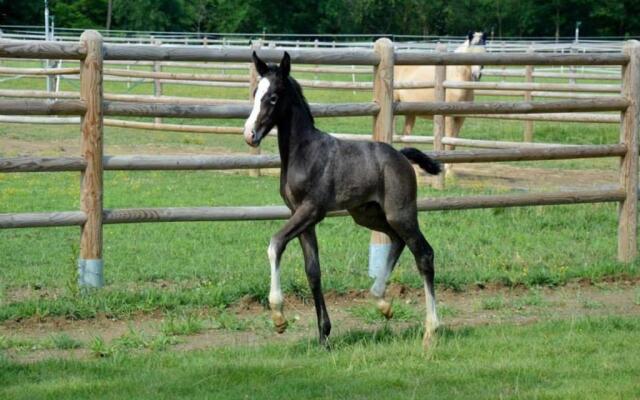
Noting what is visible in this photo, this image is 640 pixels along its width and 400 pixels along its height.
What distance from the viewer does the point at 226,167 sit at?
8.50m

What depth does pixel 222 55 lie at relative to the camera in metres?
8.45

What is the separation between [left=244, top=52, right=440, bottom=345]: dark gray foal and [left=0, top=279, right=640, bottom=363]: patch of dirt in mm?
640

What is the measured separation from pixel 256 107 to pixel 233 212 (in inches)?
81.4

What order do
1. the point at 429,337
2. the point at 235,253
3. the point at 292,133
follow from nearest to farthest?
the point at 429,337 → the point at 292,133 → the point at 235,253

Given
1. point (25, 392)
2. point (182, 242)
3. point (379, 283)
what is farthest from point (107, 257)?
point (25, 392)

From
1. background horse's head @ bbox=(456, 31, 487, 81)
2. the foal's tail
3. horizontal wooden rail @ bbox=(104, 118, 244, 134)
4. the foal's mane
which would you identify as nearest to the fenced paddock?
the foal's tail

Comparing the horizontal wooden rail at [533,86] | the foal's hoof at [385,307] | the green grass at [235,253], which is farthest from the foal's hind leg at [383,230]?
the horizontal wooden rail at [533,86]

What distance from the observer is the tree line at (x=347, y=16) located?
61.2 m

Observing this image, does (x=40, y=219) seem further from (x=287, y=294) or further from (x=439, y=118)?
(x=439, y=118)

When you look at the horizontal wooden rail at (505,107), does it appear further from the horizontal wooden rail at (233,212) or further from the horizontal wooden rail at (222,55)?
the horizontal wooden rail at (233,212)

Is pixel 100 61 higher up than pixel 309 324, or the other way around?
pixel 100 61

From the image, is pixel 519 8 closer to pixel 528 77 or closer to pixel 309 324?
pixel 528 77

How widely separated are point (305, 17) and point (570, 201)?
178ft

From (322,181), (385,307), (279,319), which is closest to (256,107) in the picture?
(322,181)
